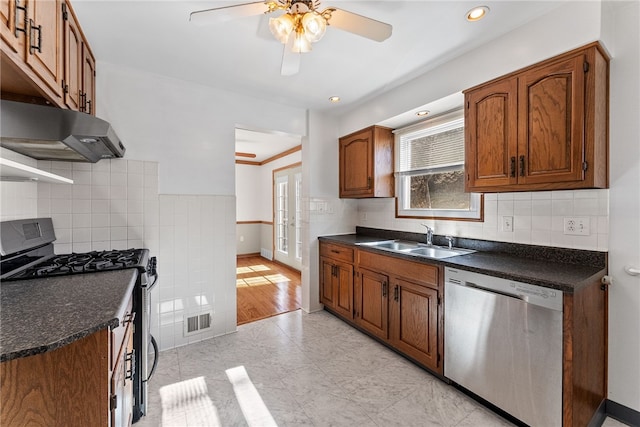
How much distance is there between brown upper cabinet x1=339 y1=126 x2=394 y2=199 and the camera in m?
3.03

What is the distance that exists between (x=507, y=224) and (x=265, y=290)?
10.6ft

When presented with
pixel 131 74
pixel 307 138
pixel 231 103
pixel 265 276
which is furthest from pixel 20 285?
pixel 265 276

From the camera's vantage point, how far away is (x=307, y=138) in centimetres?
333

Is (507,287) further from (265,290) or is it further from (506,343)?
(265,290)

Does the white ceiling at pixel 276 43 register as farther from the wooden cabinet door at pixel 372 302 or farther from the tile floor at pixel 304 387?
the tile floor at pixel 304 387

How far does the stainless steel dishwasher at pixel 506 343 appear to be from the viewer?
4.67 ft

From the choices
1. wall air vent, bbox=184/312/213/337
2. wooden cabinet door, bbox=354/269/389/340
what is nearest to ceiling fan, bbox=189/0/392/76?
wooden cabinet door, bbox=354/269/389/340

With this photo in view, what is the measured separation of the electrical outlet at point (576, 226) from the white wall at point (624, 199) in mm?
113

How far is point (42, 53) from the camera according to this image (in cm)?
126

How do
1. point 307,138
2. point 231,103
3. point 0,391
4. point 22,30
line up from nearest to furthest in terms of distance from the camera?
point 0,391 → point 22,30 → point 231,103 → point 307,138

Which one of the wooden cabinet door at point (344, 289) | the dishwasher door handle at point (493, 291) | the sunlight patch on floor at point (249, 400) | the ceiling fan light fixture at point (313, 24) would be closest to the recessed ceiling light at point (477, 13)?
the ceiling fan light fixture at point (313, 24)

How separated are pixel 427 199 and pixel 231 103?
88.2 inches

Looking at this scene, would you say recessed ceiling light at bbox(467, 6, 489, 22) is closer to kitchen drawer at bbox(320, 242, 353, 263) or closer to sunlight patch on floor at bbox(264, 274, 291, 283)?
kitchen drawer at bbox(320, 242, 353, 263)

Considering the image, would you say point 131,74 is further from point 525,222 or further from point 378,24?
point 525,222
